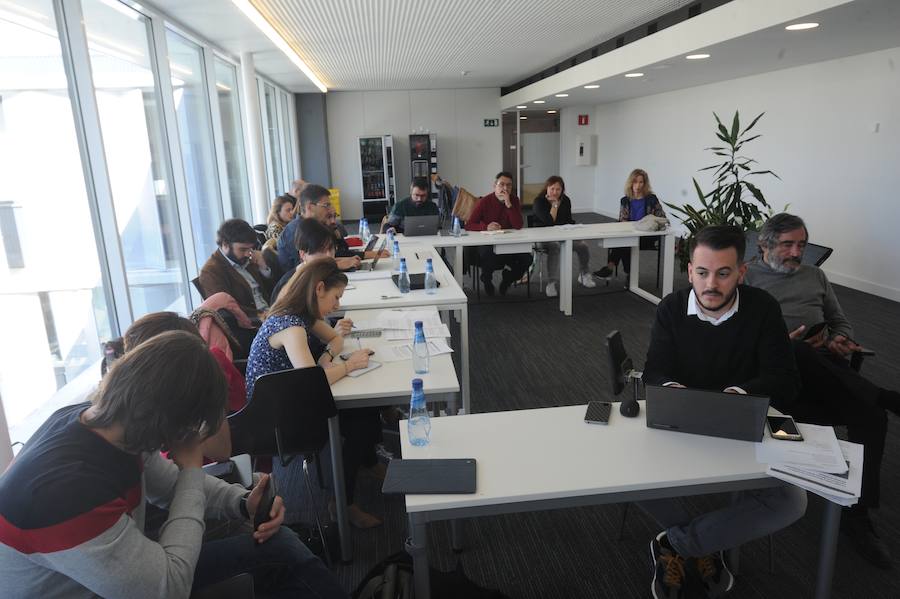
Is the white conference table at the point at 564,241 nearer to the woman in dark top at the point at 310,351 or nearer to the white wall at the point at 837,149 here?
the white wall at the point at 837,149

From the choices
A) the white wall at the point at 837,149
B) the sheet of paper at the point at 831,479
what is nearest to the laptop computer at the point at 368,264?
the sheet of paper at the point at 831,479

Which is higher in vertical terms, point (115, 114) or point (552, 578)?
point (115, 114)

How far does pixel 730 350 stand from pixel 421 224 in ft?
14.5

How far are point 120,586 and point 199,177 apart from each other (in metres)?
5.32

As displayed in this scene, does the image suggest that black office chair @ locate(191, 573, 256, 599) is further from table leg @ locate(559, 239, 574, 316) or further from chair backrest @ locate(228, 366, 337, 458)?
table leg @ locate(559, 239, 574, 316)

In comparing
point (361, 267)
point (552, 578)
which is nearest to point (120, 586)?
point (552, 578)

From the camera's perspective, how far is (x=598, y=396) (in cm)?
393

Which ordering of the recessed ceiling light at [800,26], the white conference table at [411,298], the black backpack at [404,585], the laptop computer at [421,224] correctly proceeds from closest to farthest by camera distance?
the black backpack at [404,585]
the white conference table at [411,298]
the recessed ceiling light at [800,26]
the laptop computer at [421,224]

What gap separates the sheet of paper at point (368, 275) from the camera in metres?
4.39

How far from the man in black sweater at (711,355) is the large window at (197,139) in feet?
14.3

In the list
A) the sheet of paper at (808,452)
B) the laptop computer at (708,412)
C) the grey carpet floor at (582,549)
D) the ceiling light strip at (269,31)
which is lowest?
the grey carpet floor at (582,549)

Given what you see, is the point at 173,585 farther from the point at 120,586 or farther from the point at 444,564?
the point at 444,564

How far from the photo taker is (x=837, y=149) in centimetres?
632

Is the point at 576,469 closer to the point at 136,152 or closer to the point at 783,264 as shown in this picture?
the point at 783,264
